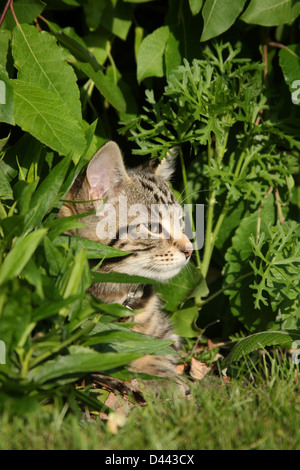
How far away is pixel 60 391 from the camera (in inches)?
69.5

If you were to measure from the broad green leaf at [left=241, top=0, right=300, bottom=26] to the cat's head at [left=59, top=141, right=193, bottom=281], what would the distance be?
0.84 m

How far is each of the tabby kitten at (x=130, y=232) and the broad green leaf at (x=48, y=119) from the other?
16cm

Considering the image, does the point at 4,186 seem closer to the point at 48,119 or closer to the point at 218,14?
the point at 48,119

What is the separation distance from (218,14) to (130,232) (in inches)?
39.8

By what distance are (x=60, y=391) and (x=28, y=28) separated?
152 centimetres

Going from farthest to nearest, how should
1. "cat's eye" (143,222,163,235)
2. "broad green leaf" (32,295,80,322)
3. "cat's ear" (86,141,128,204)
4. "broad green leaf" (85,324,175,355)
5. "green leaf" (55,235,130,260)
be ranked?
"cat's eye" (143,222,163,235), "cat's ear" (86,141,128,204), "green leaf" (55,235,130,260), "broad green leaf" (85,324,175,355), "broad green leaf" (32,295,80,322)

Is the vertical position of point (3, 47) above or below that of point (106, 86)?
above

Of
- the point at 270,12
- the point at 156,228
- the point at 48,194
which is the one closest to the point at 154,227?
the point at 156,228

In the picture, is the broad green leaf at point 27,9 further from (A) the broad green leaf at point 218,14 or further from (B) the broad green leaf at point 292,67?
(B) the broad green leaf at point 292,67

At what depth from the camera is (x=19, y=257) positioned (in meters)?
1.69

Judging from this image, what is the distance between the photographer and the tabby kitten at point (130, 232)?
235 centimetres

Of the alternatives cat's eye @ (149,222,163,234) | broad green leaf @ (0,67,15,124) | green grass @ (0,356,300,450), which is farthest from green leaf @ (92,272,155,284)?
broad green leaf @ (0,67,15,124)

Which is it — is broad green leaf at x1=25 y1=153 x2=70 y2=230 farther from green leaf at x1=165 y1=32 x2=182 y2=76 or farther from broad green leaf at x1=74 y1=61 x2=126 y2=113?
green leaf at x1=165 y1=32 x2=182 y2=76

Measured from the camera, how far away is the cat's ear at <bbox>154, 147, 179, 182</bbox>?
2783 mm
